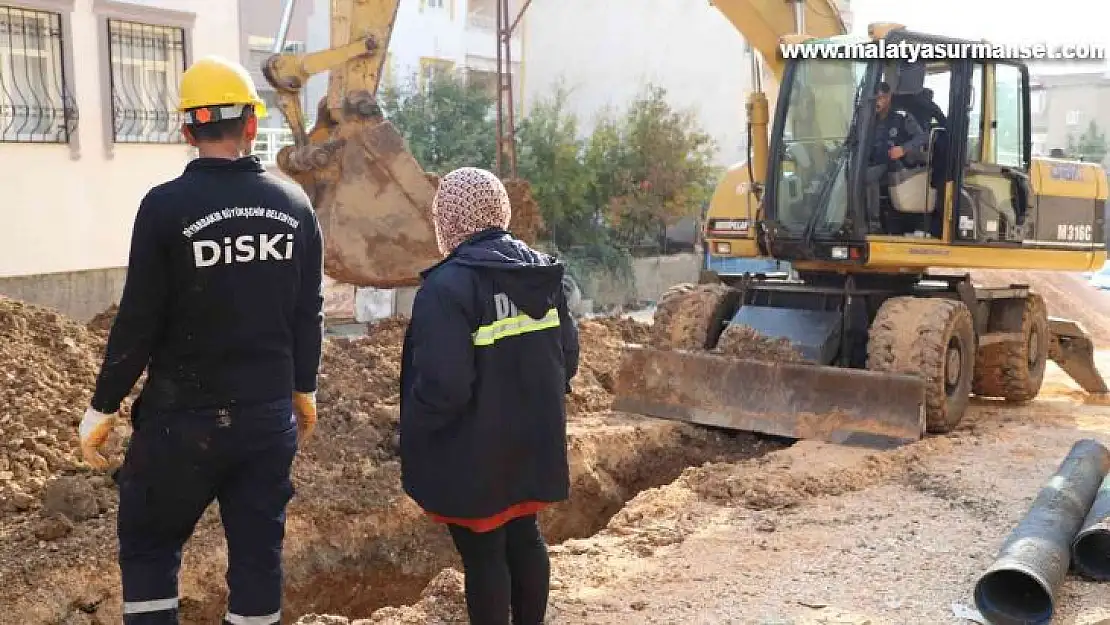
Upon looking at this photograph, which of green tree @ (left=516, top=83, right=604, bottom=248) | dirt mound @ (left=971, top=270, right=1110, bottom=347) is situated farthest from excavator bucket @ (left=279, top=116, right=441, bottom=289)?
dirt mound @ (left=971, top=270, right=1110, bottom=347)

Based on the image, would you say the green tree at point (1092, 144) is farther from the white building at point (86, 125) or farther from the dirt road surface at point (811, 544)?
the dirt road surface at point (811, 544)

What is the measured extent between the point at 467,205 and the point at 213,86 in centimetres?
87

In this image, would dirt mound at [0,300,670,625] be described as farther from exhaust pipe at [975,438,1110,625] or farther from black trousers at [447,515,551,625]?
exhaust pipe at [975,438,1110,625]

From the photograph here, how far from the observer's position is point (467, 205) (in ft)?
11.4

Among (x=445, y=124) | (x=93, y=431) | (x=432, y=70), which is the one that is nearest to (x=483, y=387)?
(x=93, y=431)

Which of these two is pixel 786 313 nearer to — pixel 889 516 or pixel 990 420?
pixel 990 420

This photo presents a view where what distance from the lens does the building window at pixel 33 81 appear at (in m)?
10.5

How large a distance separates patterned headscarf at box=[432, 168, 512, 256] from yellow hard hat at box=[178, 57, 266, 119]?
67 cm

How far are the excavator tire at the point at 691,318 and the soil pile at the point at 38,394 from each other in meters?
4.06

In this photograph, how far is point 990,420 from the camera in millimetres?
8352

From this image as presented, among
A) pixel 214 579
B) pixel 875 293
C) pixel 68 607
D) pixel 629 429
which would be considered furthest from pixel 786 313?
pixel 68 607

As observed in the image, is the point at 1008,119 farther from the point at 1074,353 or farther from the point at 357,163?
the point at 357,163

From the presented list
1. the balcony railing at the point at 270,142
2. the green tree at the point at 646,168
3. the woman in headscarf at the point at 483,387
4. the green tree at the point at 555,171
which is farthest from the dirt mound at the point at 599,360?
the balcony railing at the point at 270,142

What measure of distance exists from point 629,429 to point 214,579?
3.29m
